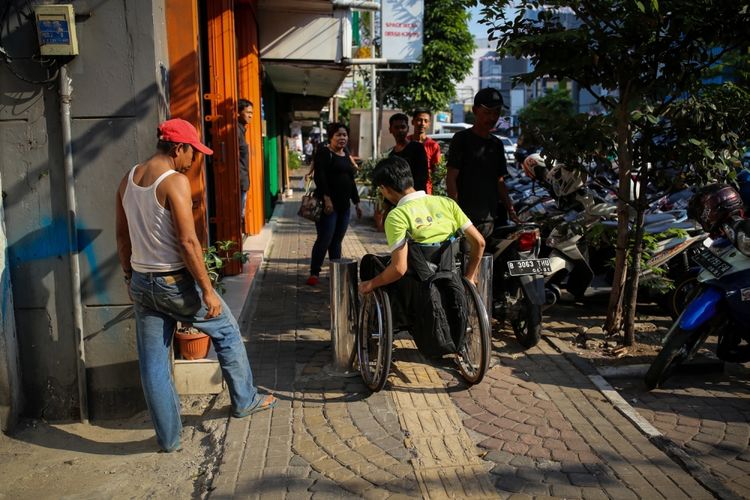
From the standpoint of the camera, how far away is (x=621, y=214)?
17.5ft

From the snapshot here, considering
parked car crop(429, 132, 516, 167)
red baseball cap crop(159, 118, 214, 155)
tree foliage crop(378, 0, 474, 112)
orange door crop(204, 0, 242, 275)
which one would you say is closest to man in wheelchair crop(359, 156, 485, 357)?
red baseball cap crop(159, 118, 214, 155)

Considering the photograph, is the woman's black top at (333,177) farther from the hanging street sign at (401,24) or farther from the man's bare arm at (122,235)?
the hanging street sign at (401,24)

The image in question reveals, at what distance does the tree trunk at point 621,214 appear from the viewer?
5098 millimetres

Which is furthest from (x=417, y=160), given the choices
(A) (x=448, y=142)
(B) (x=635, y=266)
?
(A) (x=448, y=142)

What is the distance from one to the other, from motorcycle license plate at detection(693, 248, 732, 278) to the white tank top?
3543mm

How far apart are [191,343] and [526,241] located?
2788 millimetres

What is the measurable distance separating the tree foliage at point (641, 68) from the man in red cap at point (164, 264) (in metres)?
2.72

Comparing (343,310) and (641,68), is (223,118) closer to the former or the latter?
(343,310)

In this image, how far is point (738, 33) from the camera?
463cm

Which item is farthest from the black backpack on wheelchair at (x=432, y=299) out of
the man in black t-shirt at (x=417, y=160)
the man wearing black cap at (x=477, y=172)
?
the man in black t-shirt at (x=417, y=160)

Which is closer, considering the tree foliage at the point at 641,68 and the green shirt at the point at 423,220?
the green shirt at the point at 423,220

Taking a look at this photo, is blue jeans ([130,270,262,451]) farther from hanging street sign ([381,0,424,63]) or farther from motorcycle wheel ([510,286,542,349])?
hanging street sign ([381,0,424,63])

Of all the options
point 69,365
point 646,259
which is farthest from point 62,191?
point 646,259

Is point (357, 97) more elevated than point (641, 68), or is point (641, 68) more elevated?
point (357, 97)
